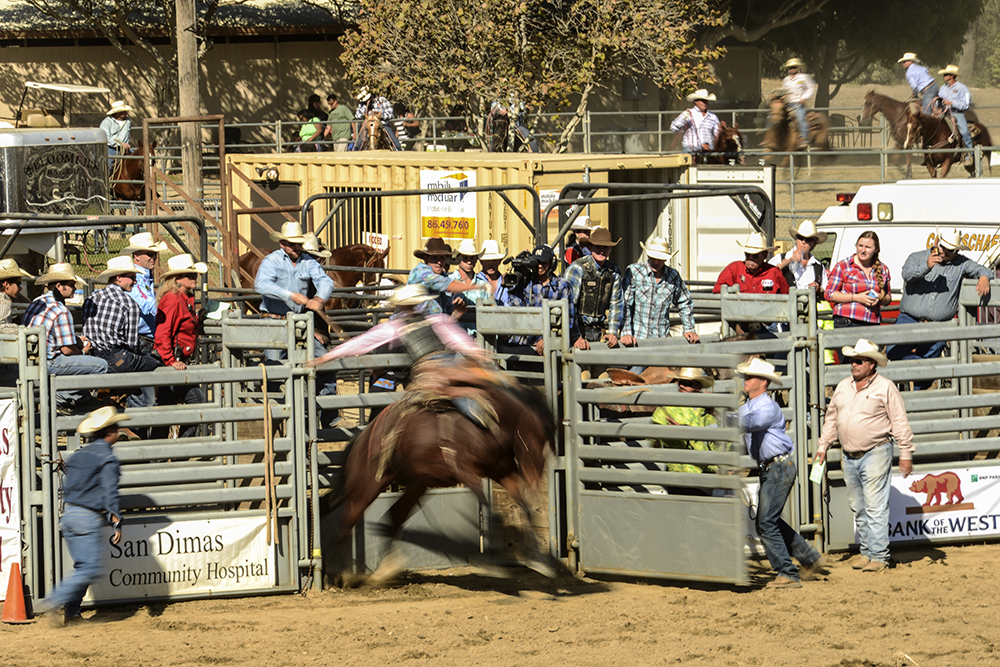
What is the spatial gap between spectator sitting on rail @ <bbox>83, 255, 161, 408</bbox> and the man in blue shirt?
473 centimetres

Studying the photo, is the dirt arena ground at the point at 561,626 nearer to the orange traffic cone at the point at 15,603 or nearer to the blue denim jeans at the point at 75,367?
the orange traffic cone at the point at 15,603

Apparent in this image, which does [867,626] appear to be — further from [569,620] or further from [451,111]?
[451,111]

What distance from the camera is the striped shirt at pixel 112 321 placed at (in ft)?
33.6

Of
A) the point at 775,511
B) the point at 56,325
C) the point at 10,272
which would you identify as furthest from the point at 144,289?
the point at 775,511

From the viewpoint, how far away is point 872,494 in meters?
9.24

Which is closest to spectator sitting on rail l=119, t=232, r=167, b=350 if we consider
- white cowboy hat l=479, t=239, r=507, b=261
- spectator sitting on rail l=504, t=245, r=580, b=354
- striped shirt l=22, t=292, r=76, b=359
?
striped shirt l=22, t=292, r=76, b=359

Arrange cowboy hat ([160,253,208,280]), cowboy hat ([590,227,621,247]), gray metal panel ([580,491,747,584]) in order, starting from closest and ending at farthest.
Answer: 1. gray metal panel ([580,491,747,584])
2. cowboy hat ([590,227,621,247])
3. cowboy hat ([160,253,208,280])

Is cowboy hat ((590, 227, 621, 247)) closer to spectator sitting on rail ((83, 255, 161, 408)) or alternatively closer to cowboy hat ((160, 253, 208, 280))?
cowboy hat ((160, 253, 208, 280))

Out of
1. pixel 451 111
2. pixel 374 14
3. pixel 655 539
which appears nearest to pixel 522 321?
pixel 655 539

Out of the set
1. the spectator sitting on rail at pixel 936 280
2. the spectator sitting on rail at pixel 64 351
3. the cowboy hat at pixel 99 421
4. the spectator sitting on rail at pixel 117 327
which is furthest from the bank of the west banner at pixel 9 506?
the spectator sitting on rail at pixel 936 280

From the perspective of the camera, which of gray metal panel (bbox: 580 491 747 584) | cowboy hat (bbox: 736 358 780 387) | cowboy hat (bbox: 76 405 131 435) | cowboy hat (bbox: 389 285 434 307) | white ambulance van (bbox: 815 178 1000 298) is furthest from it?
white ambulance van (bbox: 815 178 1000 298)

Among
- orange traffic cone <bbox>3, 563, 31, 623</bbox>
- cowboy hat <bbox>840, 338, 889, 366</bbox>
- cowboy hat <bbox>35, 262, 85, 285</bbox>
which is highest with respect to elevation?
cowboy hat <bbox>35, 262, 85, 285</bbox>

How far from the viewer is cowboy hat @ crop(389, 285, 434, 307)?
8.47 meters

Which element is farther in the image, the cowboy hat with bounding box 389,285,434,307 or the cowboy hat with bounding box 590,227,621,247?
the cowboy hat with bounding box 590,227,621,247
